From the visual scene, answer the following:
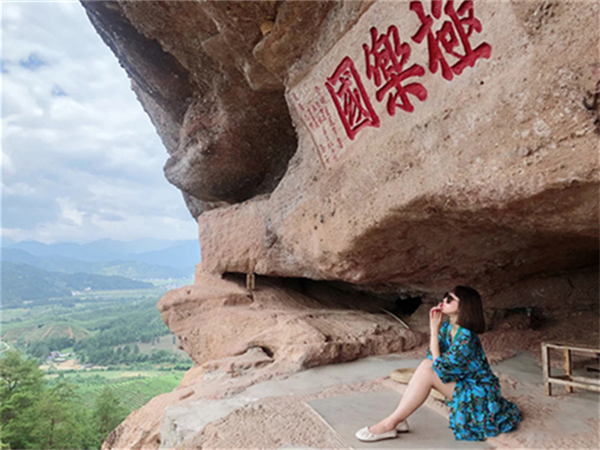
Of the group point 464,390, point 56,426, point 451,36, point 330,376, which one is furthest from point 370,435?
point 56,426

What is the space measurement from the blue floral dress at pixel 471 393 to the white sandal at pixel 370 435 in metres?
0.36

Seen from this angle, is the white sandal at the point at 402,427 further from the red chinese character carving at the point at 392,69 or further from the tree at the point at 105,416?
the tree at the point at 105,416

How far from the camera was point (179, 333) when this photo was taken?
16.6 feet

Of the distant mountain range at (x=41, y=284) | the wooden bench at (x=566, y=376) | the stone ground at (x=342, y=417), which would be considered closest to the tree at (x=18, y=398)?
the stone ground at (x=342, y=417)

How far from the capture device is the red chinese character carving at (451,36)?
2.30 meters

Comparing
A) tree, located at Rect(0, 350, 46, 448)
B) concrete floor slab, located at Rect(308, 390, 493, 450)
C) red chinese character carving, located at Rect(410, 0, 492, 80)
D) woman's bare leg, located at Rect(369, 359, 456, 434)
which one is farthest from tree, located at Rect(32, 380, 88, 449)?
red chinese character carving, located at Rect(410, 0, 492, 80)

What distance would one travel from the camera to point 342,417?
8.29 ft

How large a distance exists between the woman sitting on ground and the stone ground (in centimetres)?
7

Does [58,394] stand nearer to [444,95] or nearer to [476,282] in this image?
A: [476,282]

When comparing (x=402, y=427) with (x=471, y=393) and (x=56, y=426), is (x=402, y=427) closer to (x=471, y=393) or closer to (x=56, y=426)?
(x=471, y=393)

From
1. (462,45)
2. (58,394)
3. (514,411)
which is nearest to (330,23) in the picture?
(462,45)

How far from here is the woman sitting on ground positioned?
2.14 m

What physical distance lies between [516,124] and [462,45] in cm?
67

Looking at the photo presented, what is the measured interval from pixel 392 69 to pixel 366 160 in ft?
2.38
